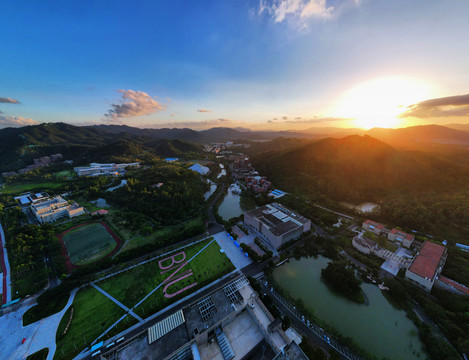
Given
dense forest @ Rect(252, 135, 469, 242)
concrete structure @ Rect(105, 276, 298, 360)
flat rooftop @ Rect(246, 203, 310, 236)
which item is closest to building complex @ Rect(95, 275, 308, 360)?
concrete structure @ Rect(105, 276, 298, 360)

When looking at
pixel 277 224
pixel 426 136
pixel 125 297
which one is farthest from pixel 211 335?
pixel 426 136

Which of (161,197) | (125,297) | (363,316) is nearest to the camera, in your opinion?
(363,316)

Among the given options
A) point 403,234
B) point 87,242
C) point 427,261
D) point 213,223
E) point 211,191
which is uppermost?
point 87,242

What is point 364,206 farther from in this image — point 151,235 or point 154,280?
point 151,235

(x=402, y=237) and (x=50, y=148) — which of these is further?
(x=50, y=148)

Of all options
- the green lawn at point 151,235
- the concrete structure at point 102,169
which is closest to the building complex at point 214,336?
the green lawn at point 151,235

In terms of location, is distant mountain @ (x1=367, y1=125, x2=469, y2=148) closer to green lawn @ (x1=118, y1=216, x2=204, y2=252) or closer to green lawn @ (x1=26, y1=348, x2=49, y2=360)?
green lawn @ (x1=118, y1=216, x2=204, y2=252)

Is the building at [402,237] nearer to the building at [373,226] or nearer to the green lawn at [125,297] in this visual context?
the building at [373,226]
